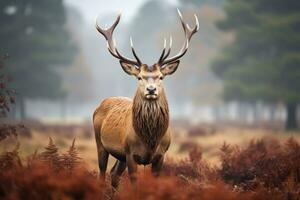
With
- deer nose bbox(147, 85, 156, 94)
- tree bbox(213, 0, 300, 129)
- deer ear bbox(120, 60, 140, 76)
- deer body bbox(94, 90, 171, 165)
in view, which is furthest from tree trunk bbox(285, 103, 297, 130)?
deer nose bbox(147, 85, 156, 94)

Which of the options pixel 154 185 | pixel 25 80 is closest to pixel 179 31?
pixel 25 80

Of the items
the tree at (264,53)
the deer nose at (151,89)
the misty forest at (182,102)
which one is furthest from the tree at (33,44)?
the deer nose at (151,89)

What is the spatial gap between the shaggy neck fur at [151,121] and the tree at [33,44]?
79.9 feet

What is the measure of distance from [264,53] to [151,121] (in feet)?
80.7

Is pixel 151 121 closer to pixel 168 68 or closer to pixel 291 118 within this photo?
pixel 168 68

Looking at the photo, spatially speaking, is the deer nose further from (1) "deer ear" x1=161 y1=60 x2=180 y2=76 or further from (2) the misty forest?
(1) "deer ear" x1=161 y1=60 x2=180 y2=76

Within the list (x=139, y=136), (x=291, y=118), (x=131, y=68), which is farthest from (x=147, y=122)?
(x=291, y=118)

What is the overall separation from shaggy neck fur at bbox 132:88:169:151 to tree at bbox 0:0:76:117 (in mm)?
24368

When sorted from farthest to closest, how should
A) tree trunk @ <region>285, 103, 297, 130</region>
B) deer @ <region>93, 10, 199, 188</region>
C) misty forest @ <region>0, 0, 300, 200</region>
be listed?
tree trunk @ <region>285, 103, 297, 130</region>
deer @ <region>93, 10, 199, 188</region>
misty forest @ <region>0, 0, 300, 200</region>

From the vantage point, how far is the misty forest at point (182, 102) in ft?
18.2

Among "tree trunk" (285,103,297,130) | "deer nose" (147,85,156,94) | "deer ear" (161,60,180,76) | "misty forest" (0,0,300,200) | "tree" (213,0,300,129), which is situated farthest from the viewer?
"tree trunk" (285,103,297,130)

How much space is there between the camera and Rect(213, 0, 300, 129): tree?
82.1 ft

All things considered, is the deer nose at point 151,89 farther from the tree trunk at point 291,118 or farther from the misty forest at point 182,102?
the tree trunk at point 291,118

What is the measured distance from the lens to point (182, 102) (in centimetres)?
6047
